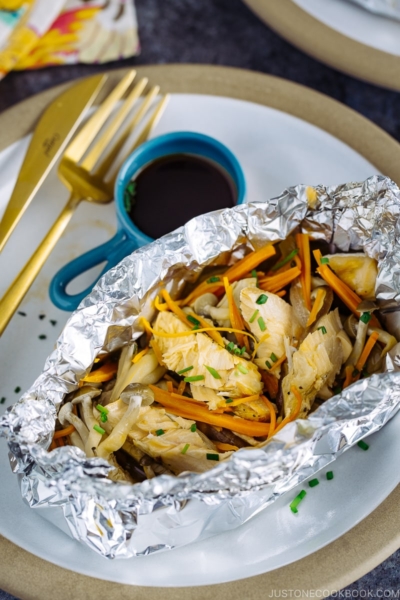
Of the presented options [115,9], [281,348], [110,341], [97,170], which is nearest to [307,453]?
[281,348]

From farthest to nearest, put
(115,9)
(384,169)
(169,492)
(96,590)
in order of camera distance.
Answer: (115,9), (384,169), (96,590), (169,492)

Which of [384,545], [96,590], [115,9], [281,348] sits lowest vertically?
[384,545]

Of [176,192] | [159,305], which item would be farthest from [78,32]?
[159,305]

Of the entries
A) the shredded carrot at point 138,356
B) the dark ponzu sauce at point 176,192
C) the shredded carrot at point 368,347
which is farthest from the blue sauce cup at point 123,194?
the shredded carrot at point 368,347

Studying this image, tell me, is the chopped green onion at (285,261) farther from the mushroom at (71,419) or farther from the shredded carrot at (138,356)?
the mushroom at (71,419)

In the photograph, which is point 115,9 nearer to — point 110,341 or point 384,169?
point 384,169

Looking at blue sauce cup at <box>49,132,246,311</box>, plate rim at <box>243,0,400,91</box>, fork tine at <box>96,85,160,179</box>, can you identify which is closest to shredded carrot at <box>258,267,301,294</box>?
blue sauce cup at <box>49,132,246,311</box>
